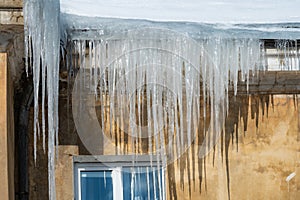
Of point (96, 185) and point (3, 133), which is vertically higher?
point (3, 133)

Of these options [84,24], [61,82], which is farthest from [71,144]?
[84,24]

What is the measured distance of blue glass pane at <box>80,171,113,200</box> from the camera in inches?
326

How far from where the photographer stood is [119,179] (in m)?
8.32

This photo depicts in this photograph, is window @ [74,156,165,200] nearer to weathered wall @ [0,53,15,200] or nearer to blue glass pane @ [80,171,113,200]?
blue glass pane @ [80,171,113,200]

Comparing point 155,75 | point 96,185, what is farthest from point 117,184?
point 155,75

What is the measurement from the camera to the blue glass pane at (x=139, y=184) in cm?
834

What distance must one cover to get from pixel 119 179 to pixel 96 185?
0.23 meters

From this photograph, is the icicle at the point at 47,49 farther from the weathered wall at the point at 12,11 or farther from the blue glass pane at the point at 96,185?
the blue glass pane at the point at 96,185

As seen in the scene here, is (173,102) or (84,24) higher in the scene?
(84,24)

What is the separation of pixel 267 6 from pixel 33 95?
2449mm

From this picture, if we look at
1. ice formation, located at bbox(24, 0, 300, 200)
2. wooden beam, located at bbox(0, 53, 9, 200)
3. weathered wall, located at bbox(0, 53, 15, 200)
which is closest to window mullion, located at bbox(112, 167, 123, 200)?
ice formation, located at bbox(24, 0, 300, 200)

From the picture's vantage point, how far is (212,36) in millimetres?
7934

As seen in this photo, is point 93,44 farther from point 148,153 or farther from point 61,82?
point 148,153

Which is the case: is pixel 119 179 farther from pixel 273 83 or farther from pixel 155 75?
pixel 273 83
